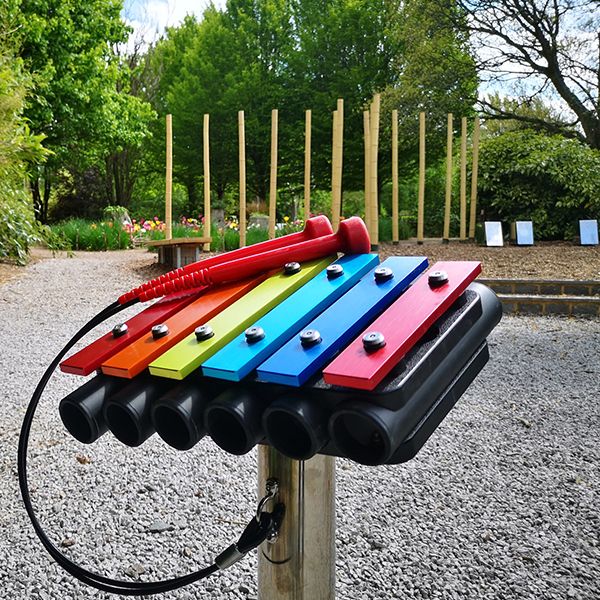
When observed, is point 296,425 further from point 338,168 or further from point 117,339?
point 338,168

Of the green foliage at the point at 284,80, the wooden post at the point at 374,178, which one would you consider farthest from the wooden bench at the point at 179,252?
the green foliage at the point at 284,80

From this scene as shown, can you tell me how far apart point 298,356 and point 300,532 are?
632 mm

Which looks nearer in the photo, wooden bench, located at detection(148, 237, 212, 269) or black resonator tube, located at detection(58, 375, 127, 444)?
black resonator tube, located at detection(58, 375, 127, 444)

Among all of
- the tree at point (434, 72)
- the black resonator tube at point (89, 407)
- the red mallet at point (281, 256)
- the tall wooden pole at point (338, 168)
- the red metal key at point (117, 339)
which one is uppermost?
the tree at point (434, 72)

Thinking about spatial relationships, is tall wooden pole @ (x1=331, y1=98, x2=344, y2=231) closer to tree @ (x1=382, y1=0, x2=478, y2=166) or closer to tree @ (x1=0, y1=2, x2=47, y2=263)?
tree @ (x1=0, y1=2, x2=47, y2=263)

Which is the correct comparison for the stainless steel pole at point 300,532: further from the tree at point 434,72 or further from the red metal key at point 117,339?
the tree at point 434,72

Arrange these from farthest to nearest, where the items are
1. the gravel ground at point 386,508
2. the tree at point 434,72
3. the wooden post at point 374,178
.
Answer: the tree at point 434,72
the wooden post at point 374,178
the gravel ground at point 386,508

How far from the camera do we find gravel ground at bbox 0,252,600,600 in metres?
2.31

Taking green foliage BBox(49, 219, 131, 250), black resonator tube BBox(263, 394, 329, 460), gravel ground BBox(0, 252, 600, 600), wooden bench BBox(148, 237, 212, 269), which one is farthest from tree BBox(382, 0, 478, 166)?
black resonator tube BBox(263, 394, 329, 460)

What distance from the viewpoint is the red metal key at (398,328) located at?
1042 millimetres

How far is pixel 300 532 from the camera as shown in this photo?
5.05ft

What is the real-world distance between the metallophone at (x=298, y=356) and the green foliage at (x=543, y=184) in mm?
11871

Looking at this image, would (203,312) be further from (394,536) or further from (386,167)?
(386,167)

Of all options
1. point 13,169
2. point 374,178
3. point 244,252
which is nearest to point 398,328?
point 244,252
